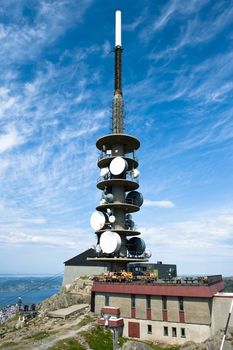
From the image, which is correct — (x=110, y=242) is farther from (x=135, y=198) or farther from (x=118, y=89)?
(x=118, y=89)

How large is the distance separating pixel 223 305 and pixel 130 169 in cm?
2940

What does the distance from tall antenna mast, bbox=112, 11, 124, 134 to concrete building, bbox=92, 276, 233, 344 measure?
30.4 metres

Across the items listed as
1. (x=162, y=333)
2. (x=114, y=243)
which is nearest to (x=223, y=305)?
(x=162, y=333)

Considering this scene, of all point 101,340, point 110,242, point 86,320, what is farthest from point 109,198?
point 101,340

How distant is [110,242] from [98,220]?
17.0ft

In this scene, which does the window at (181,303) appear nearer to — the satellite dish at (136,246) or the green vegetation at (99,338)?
the green vegetation at (99,338)

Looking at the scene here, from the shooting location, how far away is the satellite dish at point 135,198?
2227 inches

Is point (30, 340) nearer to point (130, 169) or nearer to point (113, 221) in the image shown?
point (113, 221)

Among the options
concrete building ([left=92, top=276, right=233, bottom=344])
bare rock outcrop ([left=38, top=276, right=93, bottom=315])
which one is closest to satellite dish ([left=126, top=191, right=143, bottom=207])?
concrete building ([left=92, top=276, right=233, bottom=344])

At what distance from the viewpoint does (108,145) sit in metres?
58.5

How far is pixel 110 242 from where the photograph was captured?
49.4 m

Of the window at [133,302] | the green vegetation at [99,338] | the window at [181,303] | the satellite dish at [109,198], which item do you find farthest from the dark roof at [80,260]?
the window at [181,303]

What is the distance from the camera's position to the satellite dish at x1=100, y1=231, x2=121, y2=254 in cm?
4912

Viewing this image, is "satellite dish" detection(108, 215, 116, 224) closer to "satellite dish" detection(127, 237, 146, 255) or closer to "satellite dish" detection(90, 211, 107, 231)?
"satellite dish" detection(90, 211, 107, 231)
